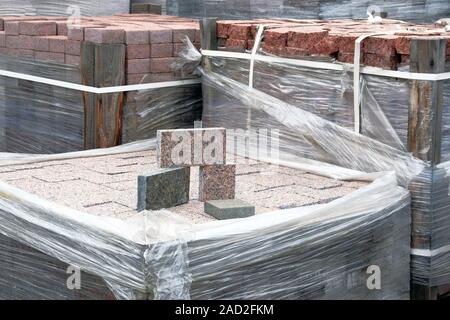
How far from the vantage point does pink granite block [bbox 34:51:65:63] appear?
23.9ft


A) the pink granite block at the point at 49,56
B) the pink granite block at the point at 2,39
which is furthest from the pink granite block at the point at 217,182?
the pink granite block at the point at 2,39

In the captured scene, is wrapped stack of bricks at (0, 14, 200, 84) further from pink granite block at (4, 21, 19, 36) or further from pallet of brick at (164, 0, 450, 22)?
pallet of brick at (164, 0, 450, 22)

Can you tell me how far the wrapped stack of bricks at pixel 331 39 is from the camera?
18.7ft

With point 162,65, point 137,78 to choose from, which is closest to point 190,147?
point 137,78

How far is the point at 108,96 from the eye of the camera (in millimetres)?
6910

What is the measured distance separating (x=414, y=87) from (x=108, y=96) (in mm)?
2481

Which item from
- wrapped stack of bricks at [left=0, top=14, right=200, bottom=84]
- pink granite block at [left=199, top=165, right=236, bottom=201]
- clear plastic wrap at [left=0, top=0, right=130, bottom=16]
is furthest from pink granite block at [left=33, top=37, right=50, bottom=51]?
pink granite block at [left=199, top=165, right=236, bottom=201]

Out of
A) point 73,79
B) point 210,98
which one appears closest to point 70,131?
point 73,79

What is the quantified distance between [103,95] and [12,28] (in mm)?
1435

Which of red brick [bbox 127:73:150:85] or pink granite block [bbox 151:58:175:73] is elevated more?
pink granite block [bbox 151:58:175:73]

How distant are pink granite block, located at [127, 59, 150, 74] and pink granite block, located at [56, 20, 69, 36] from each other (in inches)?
31.9

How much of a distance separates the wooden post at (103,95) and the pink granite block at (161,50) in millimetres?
289

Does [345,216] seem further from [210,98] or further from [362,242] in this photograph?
[210,98]

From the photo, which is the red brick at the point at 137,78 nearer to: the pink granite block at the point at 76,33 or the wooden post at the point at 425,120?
the pink granite block at the point at 76,33
